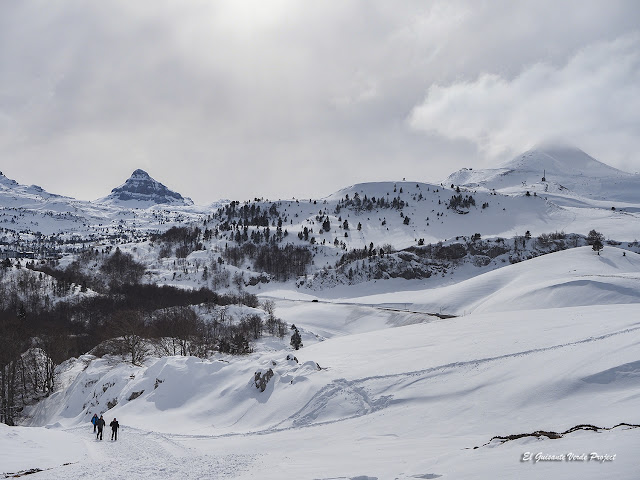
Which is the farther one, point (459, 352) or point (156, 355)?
point (156, 355)

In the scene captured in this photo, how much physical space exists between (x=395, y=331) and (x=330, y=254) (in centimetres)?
14102

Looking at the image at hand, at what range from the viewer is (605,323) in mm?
28562

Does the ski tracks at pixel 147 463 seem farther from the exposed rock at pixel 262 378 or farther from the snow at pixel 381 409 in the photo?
the exposed rock at pixel 262 378

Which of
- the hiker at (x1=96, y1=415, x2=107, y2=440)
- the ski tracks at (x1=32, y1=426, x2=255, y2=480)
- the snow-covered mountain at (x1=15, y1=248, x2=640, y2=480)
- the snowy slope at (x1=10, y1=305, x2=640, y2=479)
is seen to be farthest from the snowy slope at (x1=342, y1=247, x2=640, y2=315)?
the hiker at (x1=96, y1=415, x2=107, y2=440)

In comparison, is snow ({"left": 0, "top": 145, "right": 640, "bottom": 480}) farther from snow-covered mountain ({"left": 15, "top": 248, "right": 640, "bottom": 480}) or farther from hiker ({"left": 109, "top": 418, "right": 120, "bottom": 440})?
hiker ({"left": 109, "top": 418, "right": 120, "bottom": 440})

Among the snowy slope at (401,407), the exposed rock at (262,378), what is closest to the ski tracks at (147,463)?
the snowy slope at (401,407)

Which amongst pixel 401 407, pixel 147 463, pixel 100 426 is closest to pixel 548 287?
pixel 401 407

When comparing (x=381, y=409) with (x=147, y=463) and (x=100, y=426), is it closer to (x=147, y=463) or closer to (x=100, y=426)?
(x=147, y=463)

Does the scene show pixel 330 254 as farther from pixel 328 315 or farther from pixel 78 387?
pixel 78 387

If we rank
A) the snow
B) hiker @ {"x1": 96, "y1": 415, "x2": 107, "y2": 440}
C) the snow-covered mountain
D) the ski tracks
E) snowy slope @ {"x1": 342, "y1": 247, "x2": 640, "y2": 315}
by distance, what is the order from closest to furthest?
the snow-covered mountain
the snow
the ski tracks
hiker @ {"x1": 96, "y1": 415, "x2": 107, "y2": 440}
snowy slope @ {"x1": 342, "y1": 247, "x2": 640, "y2": 315}

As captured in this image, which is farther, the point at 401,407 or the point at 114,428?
the point at 114,428

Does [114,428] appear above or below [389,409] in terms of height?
below

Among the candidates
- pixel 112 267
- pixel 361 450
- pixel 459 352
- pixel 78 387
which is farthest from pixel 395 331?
pixel 112 267

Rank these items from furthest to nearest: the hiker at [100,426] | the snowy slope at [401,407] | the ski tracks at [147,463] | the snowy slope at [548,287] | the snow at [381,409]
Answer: the snowy slope at [548,287] < the hiker at [100,426] < the ski tracks at [147,463] < the snowy slope at [401,407] < the snow at [381,409]
